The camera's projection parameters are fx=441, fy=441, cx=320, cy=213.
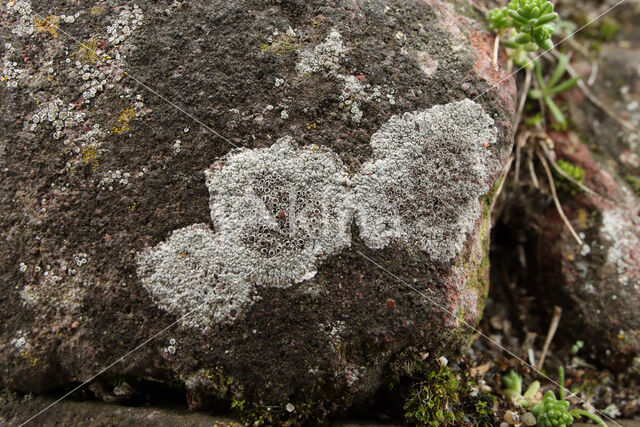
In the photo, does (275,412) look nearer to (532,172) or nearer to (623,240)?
(532,172)

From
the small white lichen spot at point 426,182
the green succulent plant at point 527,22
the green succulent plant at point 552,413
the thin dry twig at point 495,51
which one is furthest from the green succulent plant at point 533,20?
the green succulent plant at point 552,413

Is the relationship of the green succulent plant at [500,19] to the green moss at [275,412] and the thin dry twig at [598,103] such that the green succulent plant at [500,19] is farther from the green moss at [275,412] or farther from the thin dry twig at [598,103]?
the green moss at [275,412]

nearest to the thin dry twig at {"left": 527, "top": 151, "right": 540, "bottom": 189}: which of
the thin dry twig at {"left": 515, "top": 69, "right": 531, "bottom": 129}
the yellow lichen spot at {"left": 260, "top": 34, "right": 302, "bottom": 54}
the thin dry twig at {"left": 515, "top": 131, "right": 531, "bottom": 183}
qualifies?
the thin dry twig at {"left": 515, "top": 131, "right": 531, "bottom": 183}

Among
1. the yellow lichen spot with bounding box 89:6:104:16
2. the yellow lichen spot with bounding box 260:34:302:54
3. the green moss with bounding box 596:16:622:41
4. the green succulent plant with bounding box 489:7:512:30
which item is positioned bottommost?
the yellow lichen spot with bounding box 89:6:104:16

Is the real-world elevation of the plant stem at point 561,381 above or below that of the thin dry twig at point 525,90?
below

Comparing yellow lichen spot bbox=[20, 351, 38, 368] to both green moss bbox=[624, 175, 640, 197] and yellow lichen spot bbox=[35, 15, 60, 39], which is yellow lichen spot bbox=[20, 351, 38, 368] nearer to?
yellow lichen spot bbox=[35, 15, 60, 39]

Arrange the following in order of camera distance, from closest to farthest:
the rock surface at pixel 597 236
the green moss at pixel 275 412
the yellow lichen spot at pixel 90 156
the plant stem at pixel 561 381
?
the green moss at pixel 275 412, the yellow lichen spot at pixel 90 156, the plant stem at pixel 561 381, the rock surface at pixel 597 236

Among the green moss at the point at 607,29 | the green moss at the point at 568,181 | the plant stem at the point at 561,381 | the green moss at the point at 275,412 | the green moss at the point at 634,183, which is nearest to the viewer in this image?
the green moss at the point at 275,412

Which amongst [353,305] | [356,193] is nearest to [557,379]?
[353,305]
